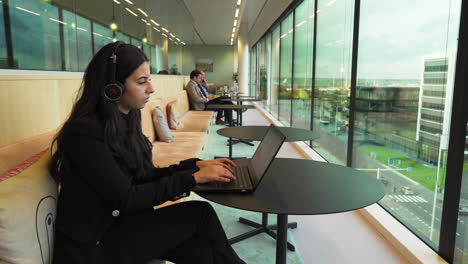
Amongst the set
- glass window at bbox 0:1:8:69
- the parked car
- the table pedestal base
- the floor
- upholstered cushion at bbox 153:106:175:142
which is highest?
glass window at bbox 0:1:8:69

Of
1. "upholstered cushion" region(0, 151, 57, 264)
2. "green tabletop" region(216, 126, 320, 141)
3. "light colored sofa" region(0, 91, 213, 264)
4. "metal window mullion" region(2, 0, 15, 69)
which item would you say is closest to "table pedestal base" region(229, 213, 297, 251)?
"green tabletop" region(216, 126, 320, 141)

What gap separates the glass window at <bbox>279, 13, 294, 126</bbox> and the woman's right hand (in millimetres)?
5867

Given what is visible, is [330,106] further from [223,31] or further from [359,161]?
[223,31]

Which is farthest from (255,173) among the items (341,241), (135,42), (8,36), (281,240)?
(135,42)

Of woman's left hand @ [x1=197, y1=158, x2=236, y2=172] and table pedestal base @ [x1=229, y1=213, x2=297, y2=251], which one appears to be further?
table pedestal base @ [x1=229, y1=213, x2=297, y2=251]

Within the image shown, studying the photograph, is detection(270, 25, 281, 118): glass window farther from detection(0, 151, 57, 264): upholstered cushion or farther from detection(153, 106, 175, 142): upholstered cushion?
detection(0, 151, 57, 264): upholstered cushion

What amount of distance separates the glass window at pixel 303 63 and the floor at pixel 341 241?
2934mm

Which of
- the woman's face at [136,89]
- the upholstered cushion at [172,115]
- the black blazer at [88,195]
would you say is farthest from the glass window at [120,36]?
the black blazer at [88,195]

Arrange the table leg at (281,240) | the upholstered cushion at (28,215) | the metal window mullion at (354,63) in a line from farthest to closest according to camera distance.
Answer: the metal window mullion at (354,63) → the table leg at (281,240) → the upholstered cushion at (28,215)

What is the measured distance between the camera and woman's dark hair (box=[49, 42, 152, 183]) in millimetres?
1137

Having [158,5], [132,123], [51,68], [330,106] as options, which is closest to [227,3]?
[158,5]

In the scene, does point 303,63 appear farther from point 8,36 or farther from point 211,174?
point 211,174

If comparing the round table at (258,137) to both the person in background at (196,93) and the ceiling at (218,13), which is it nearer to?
the person in background at (196,93)

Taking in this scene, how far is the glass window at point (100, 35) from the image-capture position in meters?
3.00
